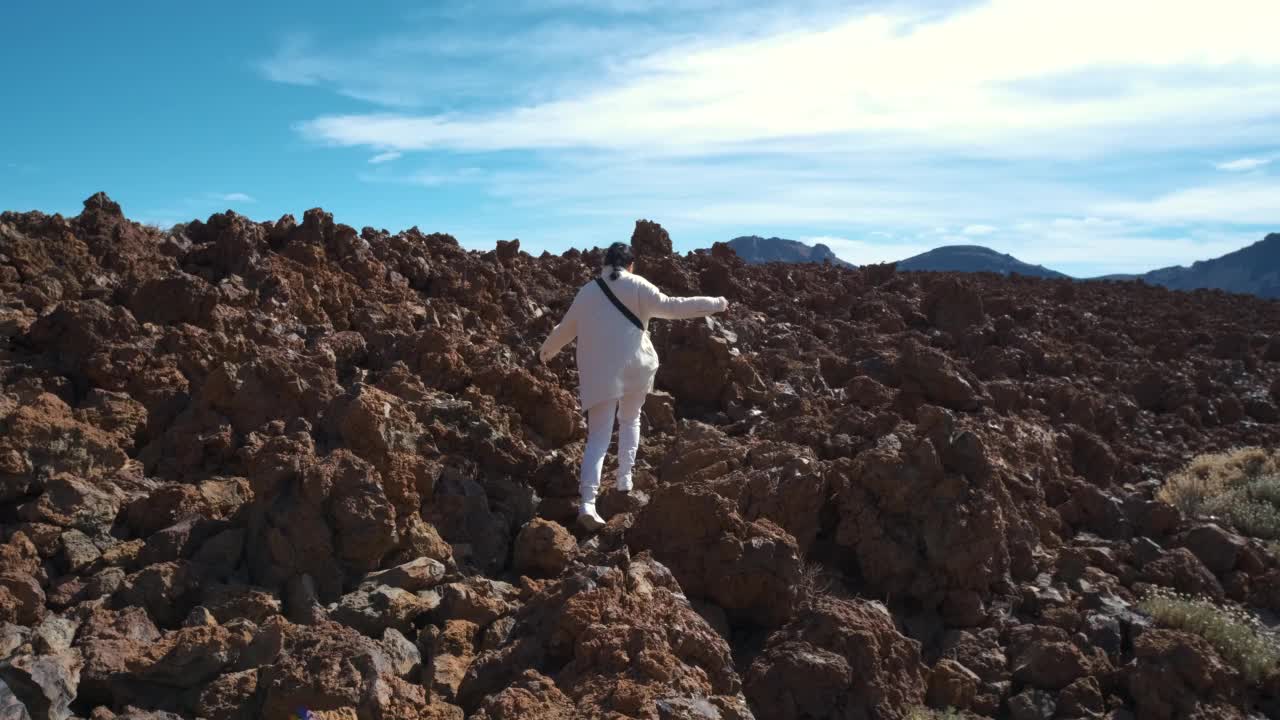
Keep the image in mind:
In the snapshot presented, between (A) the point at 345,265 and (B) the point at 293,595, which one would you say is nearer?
(B) the point at 293,595

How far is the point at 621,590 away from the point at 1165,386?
33.3 ft

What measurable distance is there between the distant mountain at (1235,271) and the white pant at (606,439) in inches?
2400

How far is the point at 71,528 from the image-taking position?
4.65m

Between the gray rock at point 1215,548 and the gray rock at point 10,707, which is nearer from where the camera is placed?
the gray rock at point 10,707

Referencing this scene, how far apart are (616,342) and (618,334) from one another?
0.16 feet

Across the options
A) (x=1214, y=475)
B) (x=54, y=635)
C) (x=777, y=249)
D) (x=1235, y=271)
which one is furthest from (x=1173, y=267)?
(x=54, y=635)

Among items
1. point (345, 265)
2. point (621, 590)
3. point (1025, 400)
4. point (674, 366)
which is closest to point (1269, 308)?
point (1025, 400)

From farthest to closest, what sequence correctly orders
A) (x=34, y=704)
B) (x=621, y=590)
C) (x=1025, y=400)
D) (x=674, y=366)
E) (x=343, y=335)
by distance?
1. (x=1025, y=400)
2. (x=674, y=366)
3. (x=343, y=335)
4. (x=621, y=590)
5. (x=34, y=704)

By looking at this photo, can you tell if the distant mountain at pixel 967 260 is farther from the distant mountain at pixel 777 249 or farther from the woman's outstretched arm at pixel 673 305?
the woman's outstretched arm at pixel 673 305

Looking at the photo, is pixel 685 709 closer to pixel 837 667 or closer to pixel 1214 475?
pixel 837 667

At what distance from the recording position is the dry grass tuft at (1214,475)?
8570 mm

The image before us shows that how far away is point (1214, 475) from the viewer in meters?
9.02

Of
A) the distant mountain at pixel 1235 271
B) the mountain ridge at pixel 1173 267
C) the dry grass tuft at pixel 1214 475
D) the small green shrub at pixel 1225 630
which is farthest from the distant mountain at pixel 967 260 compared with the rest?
the small green shrub at pixel 1225 630

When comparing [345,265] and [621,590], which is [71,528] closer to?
[621,590]
